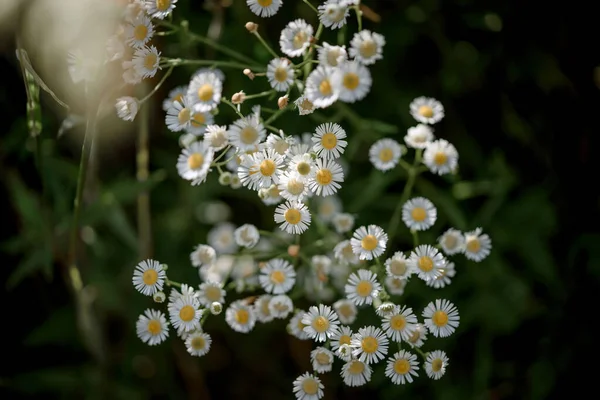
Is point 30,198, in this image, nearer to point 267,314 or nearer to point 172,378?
point 172,378

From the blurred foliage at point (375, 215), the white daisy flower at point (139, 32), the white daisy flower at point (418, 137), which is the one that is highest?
the white daisy flower at point (139, 32)

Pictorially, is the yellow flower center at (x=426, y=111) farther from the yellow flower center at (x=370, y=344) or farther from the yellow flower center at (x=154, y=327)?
the yellow flower center at (x=154, y=327)

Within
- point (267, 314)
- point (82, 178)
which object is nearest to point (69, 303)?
point (82, 178)

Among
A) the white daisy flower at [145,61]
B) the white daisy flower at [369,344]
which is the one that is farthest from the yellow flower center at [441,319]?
the white daisy flower at [145,61]

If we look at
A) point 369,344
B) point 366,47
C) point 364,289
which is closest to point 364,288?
point 364,289

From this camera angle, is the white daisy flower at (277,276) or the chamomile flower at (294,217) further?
the white daisy flower at (277,276)

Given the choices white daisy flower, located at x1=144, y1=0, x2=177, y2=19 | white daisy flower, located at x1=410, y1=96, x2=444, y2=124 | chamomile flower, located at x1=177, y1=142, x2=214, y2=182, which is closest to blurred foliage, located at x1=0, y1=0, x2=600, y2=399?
white daisy flower, located at x1=410, y1=96, x2=444, y2=124
